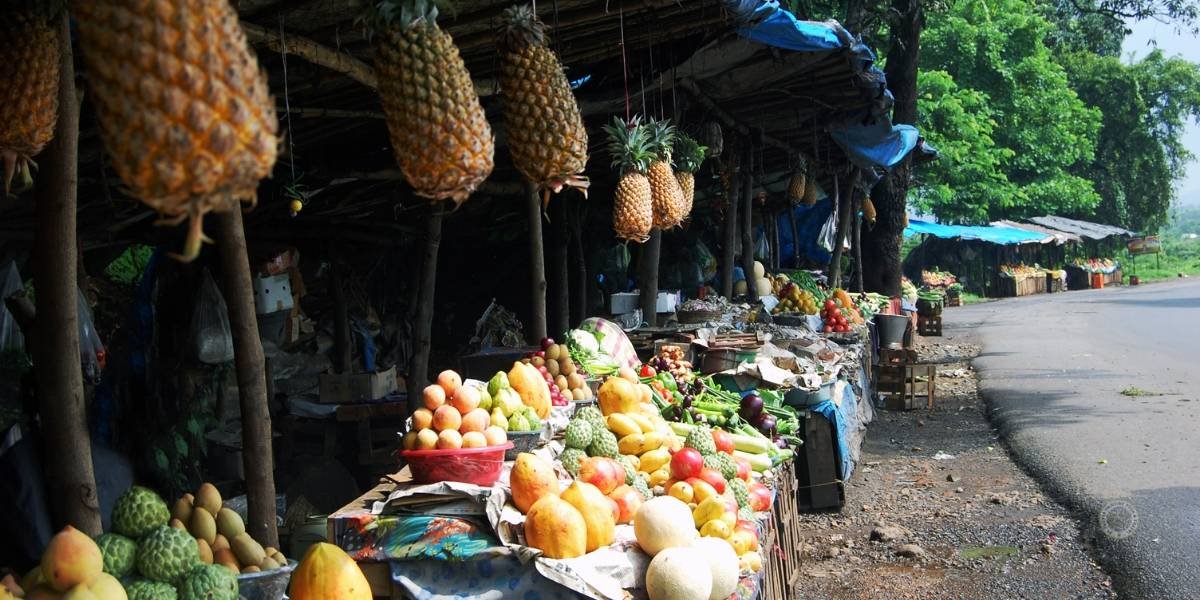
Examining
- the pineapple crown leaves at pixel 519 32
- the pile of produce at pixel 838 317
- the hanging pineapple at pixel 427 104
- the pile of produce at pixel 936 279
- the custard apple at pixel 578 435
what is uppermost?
the pineapple crown leaves at pixel 519 32

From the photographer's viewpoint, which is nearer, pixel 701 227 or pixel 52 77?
pixel 52 77

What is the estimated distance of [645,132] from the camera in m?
6.89

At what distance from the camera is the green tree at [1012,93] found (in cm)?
3856

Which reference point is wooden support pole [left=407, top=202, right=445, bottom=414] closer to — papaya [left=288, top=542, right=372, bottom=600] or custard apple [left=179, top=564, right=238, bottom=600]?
papaya [left=288, top=542, right=372, bottom=600]

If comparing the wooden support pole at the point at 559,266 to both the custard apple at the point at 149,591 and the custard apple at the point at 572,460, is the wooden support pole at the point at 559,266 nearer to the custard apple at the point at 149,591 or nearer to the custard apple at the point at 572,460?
the custard apple at the point at 572,460

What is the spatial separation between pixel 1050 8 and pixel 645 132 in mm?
42264

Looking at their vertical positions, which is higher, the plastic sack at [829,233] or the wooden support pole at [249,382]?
the plastic sack at [829,233]

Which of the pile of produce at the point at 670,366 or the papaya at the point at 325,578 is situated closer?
the papaya at the point at 325,578

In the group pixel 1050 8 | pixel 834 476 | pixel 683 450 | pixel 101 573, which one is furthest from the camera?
pixel 1050 8

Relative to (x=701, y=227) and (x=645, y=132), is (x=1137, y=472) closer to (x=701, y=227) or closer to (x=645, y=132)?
(x=645, y=132)

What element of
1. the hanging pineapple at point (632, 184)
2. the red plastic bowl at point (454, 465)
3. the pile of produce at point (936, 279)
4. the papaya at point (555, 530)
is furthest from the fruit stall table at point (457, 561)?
the pile of produce at point (936, 279)

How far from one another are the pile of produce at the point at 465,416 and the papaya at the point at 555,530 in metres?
0.53

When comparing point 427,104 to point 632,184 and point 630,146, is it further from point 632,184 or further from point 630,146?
point 630,146

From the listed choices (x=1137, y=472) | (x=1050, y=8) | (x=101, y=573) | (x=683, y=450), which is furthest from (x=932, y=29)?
(x=101, y=573)
